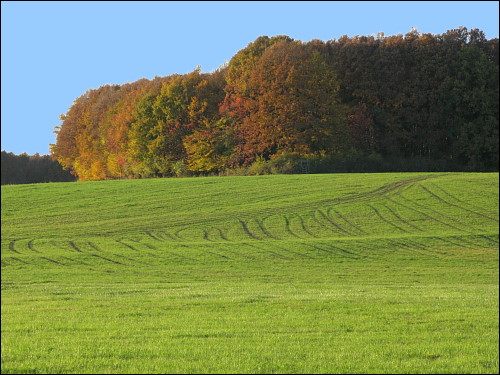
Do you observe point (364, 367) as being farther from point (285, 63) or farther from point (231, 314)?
point (285, 63)

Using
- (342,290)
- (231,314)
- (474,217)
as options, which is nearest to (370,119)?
(474,217)

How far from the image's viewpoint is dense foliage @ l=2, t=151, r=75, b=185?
47.7 m

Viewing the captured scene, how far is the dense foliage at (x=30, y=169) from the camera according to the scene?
156ft

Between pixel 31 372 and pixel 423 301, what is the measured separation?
857 centimetres

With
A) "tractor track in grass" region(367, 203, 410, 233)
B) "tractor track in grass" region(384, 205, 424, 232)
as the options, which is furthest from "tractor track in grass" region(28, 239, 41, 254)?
"tractor track in grass" region(384, 205, 424, 232)

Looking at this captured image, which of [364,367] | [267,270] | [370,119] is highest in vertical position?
[370,119]

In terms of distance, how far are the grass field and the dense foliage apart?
2.96 m

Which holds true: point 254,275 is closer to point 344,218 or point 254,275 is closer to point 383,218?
point 344,218

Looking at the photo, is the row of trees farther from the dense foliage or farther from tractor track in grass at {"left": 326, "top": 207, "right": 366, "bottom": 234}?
tractor track in grass at {"left": 326, "top": 207, "right": 366, "bottom": 234}

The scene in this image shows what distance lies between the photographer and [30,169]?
57.1 meters

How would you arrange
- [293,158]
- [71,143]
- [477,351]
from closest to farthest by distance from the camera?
[477,351], [293,158], [71,143]

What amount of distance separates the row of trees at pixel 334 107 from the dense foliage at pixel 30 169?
34.2 ft

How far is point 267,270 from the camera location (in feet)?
73.5

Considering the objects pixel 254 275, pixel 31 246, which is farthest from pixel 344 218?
pixel 31 246
